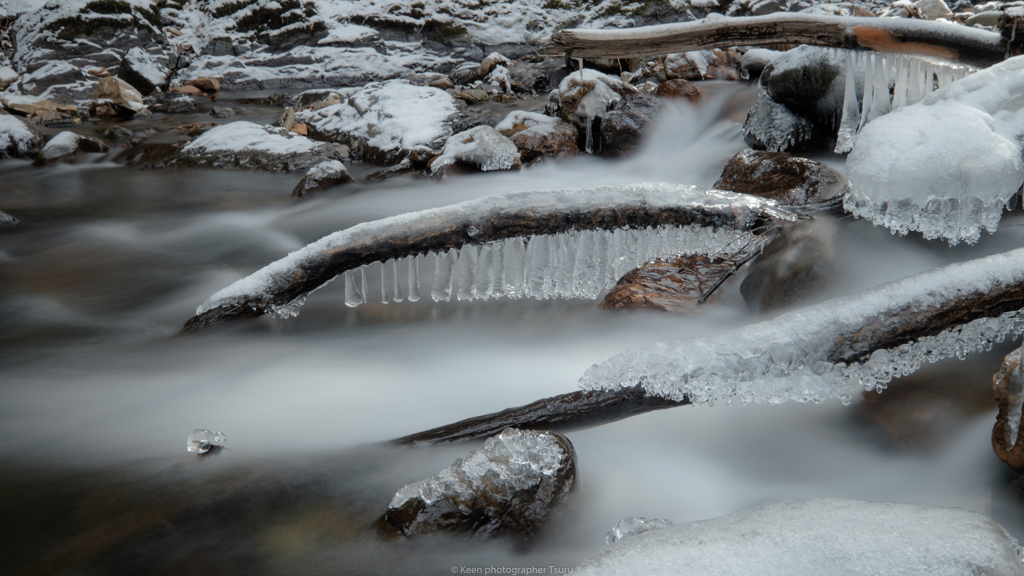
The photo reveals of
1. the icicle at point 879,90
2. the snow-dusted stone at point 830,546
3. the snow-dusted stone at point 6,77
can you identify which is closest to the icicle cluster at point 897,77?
the icicle at point 879,90

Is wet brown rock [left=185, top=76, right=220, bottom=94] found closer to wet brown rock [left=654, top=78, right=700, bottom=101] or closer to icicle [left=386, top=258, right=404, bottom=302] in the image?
wet brown rock [left=654, top=78, right=700, bottom=101]

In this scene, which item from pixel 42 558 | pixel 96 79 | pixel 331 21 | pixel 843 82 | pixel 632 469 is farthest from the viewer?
pixel 331 21


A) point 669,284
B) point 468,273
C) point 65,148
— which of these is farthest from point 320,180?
point 65,148

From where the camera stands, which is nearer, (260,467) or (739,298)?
Result: (260,467)

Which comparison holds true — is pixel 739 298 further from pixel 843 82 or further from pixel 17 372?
pixel 17 372

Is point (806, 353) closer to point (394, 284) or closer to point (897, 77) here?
point (394, 284)

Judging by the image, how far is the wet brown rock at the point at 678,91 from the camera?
7.12 m

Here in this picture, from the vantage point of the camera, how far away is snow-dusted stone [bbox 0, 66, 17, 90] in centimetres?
1457

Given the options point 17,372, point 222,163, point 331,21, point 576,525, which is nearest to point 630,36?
point 576,525

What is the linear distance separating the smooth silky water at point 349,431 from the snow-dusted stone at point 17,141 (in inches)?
252

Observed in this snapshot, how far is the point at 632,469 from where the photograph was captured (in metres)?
1.94

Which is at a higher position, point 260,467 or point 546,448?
point 546,448

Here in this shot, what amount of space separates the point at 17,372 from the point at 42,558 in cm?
161

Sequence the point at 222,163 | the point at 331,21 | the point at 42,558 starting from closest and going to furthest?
the point at 42,558
the point at 222,163
the point at 331,21
